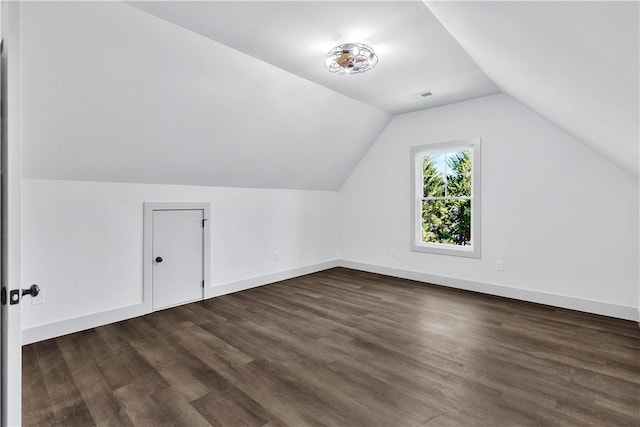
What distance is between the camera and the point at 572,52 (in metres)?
1.37

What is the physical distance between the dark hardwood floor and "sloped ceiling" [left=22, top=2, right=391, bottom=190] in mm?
1697

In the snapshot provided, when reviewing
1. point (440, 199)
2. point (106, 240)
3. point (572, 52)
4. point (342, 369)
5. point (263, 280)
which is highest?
point (572, 52)

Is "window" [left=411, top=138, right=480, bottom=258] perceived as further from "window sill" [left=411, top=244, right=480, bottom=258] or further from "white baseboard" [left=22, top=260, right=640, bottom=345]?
"white baseboard" [left=22, top=260, right=640, bottom=345]

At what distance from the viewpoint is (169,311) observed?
3.64 metres

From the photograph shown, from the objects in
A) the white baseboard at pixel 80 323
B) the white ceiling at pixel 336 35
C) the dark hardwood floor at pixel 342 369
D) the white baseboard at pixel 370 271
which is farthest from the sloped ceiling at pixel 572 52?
the white baseboard at pixel 80 323

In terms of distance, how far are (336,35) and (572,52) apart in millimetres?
1705

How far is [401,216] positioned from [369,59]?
2.83 meters

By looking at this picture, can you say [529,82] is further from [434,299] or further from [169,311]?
[169,311]

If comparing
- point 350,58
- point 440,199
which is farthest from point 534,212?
point 350,58

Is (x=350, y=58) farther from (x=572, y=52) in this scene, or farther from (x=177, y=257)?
(x=177, y=257)

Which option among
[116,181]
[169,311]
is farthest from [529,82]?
[169,311]

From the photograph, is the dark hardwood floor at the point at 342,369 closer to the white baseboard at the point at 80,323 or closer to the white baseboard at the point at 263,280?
the white baseboard at the point at 80,323

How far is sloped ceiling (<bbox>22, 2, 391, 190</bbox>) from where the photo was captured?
7.17ft

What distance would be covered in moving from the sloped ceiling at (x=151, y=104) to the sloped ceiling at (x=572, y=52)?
1.84 meters
